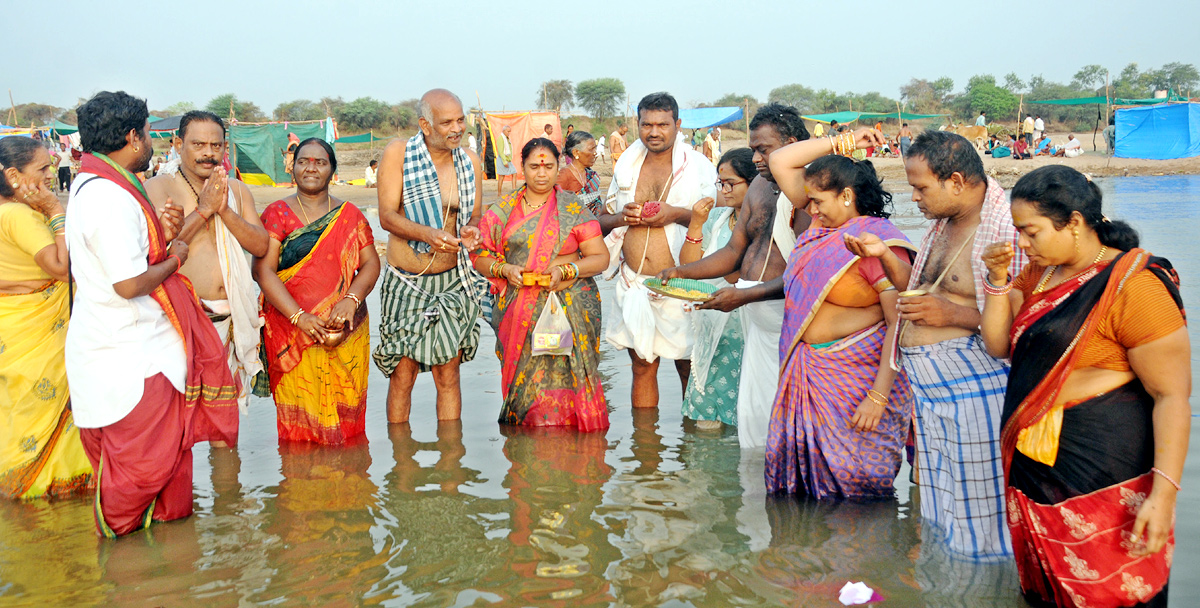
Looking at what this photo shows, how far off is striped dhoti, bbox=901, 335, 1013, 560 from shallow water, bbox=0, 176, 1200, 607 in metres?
0.13

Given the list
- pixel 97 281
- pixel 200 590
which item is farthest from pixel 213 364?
pixel 200 590

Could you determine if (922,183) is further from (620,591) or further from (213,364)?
(213,364)

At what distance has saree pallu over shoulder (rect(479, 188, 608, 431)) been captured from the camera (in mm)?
Answer: 5242

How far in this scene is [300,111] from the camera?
50.1 metres

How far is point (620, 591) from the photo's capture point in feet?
11.0

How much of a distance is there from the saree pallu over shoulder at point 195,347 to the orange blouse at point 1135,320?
351 cm

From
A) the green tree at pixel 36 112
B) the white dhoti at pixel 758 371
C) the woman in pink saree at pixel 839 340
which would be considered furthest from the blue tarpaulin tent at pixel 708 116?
the green tree at pixel 36 112

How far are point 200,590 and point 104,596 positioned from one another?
0.35 metres

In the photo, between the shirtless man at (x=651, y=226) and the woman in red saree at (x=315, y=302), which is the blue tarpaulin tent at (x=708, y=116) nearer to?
the shirtless man at (x=651, y=226)

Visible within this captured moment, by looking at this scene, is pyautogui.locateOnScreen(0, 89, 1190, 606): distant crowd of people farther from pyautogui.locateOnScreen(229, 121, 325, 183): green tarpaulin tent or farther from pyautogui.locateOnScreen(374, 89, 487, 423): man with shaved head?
pyautogui.locateOnScreen(229, 121, 325, 183): green tarpaulin tent

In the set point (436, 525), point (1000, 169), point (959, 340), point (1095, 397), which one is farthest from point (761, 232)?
point (1000, 169)

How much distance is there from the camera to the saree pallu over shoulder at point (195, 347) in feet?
12.4

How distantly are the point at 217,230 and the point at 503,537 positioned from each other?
2.31 meters

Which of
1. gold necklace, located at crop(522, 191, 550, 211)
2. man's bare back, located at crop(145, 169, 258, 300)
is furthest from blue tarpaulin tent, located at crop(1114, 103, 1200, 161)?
man's bare back, located at crop(145, 169, 258, 300)
